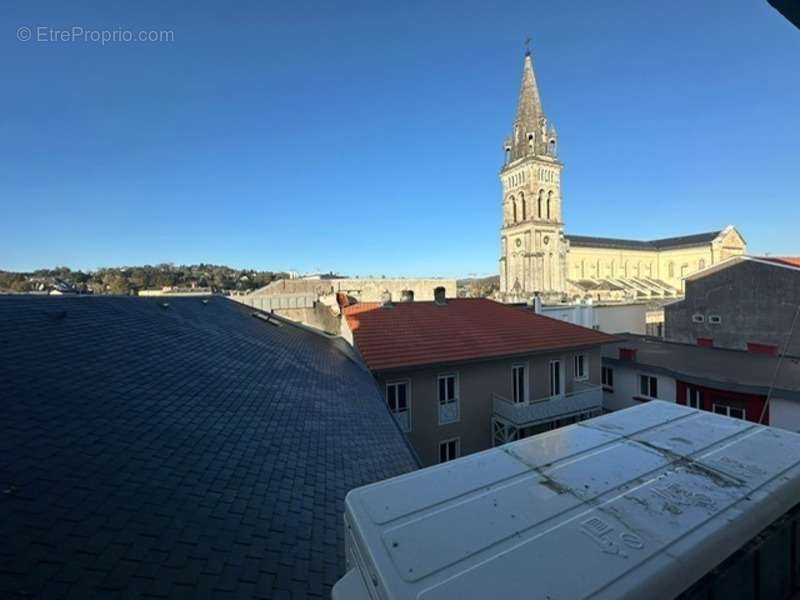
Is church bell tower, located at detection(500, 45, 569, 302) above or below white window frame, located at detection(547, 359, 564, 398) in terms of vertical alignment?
above

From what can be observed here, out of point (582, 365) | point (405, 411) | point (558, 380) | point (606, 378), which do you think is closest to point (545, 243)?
point (606, 378)

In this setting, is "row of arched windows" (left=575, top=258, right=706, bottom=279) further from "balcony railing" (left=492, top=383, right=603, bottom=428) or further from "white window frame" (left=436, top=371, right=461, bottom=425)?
"white window frame" (left=436, top=371, right=461, bottom=425)

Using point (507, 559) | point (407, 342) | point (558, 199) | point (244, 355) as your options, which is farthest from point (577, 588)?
point (558, 199)

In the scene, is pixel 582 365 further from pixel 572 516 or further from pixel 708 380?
pixel 572 516

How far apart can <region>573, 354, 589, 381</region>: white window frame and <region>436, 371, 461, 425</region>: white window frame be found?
492 centimetres

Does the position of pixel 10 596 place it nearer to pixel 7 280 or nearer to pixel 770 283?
pixel 7 280

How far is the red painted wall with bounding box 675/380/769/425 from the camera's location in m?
10.3

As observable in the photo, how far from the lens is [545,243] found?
5319cm

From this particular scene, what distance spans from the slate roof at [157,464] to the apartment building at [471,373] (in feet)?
13.4

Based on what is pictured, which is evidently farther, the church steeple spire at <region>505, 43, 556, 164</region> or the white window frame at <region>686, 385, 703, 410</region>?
the church steeple spire at <region>505, 43, 556, 164</region>

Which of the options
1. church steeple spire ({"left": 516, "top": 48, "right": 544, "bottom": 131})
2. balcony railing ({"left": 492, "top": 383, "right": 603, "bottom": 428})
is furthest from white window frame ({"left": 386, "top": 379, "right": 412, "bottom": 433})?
church steeple spire ({"left": 516, "top": 48, "right": 544, "bottom": 131})

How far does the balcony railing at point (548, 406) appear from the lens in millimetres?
10633

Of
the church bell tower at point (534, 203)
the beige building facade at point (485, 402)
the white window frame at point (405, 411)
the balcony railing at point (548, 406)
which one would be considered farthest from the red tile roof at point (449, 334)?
the church bell tower at point (534, 203)

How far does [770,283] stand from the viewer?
16.3 m
